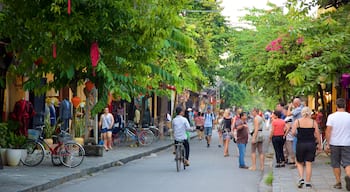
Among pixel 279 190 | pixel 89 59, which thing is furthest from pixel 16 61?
pixel 279 190

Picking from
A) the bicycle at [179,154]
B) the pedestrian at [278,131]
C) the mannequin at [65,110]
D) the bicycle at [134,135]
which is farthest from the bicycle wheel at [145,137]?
the pedestrian at [278,131]

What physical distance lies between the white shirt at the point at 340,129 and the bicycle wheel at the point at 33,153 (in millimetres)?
8846

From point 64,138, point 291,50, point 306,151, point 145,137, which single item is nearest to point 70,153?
point 64,138

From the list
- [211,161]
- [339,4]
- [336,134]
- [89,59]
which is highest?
[339,4]

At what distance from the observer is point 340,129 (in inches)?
473

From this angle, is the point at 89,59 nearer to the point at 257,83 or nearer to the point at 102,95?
the point at 102,95

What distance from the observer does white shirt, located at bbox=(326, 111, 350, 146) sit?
12.0 m

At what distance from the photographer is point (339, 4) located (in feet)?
51.8

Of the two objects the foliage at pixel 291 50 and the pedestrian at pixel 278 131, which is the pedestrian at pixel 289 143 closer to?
the pedestrian at pixel 278 131

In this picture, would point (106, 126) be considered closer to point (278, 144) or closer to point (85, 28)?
point (278, 144)

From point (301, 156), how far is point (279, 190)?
0.85 meters

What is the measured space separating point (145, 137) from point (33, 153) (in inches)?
460

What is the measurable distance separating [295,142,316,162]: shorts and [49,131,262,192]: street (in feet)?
5.22

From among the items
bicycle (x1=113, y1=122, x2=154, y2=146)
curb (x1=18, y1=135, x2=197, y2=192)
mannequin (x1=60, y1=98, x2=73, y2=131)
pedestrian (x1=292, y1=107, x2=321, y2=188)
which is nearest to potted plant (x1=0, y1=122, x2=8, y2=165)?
curb (x1=18, y1=135, x2=197, y2=192)
